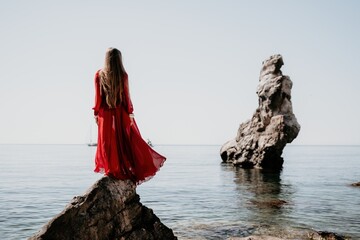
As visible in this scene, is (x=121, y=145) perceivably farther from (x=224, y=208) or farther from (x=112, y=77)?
(x=224, y=208)

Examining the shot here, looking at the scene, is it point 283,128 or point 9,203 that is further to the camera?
point 283,128

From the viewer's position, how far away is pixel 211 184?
115 feet

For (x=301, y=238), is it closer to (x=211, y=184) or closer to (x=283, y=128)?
(x=211, y=184)

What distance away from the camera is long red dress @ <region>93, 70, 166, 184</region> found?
8148 mm

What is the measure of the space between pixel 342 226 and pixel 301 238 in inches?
154

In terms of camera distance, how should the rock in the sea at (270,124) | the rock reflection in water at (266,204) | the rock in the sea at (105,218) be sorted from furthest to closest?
1. the rock in the sea at (270,124)
2. the rock reflection in water at (266,204)
3. the rock in the sea at (105,218)

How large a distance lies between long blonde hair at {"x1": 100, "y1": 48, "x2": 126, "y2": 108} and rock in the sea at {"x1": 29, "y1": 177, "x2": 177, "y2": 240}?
1828 millimetres

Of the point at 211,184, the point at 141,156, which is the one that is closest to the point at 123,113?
the point at 141,156

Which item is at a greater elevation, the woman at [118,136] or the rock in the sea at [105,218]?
the woman at [118,136]

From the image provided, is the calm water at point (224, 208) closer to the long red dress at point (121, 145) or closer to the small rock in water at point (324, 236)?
the small rock in water at point (324, 236)

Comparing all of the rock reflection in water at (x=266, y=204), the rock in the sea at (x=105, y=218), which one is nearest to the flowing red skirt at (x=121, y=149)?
the rock in the sea at (x=105, y=218)

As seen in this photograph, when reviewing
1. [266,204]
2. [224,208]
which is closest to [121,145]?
[224,208]

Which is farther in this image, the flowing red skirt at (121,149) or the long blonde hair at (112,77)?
the flowing red skirt at (121,149)

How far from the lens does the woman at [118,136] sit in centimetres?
795
